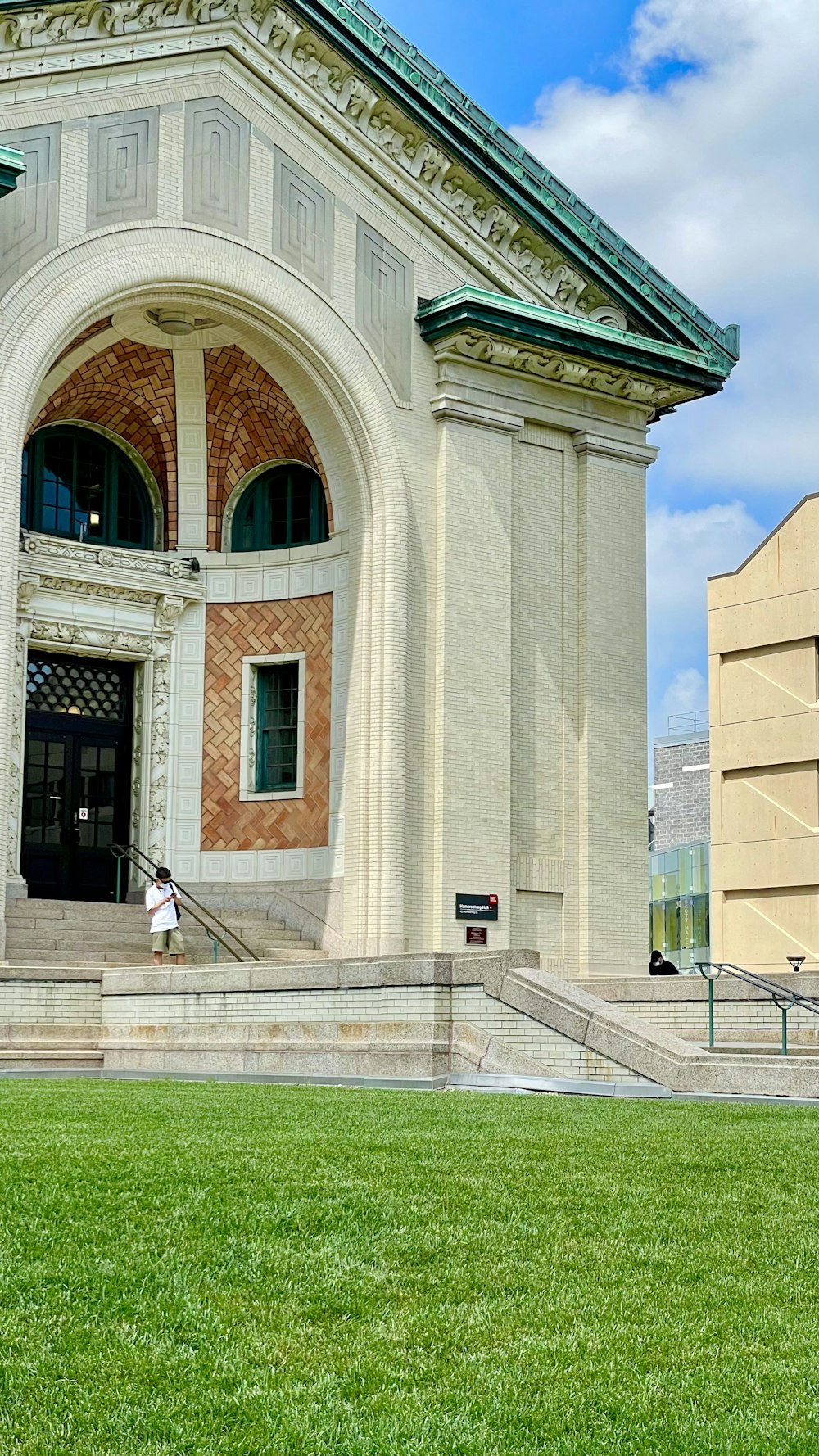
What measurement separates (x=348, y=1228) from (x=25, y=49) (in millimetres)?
20232

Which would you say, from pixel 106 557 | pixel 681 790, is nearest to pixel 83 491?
pixel 106 557

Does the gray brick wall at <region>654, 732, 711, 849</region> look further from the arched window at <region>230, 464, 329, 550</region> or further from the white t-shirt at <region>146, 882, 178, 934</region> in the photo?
the white t-shirt at <region>146, 882, 178, 934</region>

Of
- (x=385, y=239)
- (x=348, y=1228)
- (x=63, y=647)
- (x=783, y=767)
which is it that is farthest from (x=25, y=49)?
(x=783, y=767)

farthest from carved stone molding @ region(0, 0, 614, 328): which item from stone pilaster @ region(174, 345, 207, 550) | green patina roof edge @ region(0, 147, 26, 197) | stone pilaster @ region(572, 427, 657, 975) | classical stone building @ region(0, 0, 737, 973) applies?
stone pilaster @ region(174, 345, 207, 550)

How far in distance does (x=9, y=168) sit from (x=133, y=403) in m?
6.17

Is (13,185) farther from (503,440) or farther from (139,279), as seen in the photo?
(503,440)

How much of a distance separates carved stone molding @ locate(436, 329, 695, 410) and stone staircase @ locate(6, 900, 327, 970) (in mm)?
9537

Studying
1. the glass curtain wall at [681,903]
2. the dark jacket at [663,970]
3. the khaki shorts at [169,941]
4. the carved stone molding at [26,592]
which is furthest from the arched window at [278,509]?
the glass curtain wall at [681,903]

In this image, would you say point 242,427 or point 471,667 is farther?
point 242,427

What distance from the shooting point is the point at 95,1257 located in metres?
7.09

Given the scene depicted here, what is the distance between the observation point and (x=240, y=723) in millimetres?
27922

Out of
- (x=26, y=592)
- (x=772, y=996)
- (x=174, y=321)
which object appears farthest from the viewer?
(x=174, y=321)

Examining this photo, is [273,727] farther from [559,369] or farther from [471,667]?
[559,369]

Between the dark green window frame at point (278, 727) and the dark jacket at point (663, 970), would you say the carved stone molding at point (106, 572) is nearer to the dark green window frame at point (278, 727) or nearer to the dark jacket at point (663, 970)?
the dark green window frame at point (278, 727)
